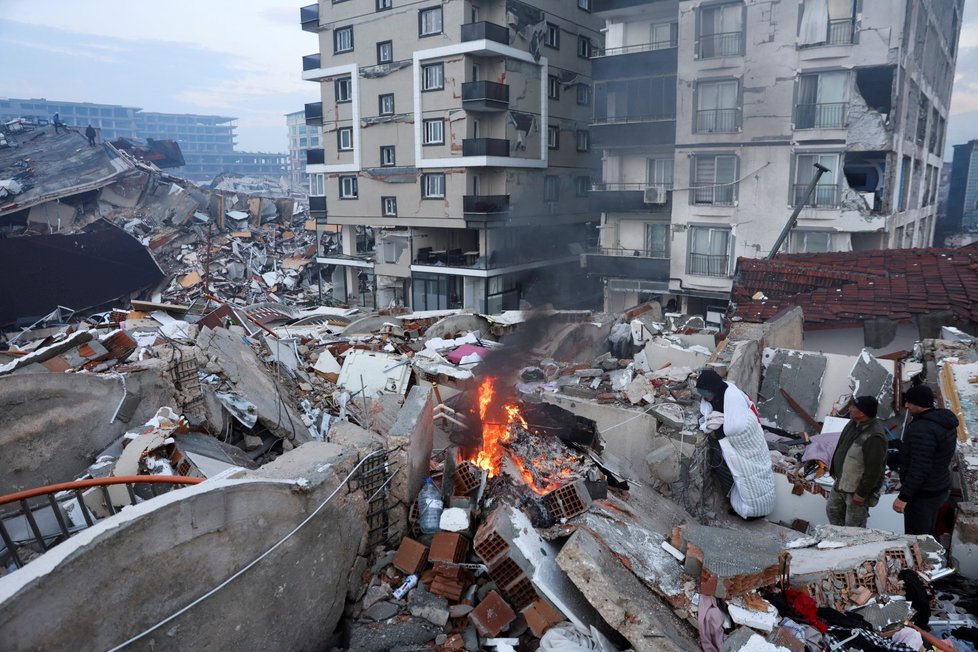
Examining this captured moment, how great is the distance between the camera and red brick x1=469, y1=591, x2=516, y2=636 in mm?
4488

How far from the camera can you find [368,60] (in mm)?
27312

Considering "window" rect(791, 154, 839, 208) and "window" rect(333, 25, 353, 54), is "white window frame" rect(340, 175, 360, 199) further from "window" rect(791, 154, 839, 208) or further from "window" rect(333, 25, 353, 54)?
"window" rect(791, 154, 839, 208)

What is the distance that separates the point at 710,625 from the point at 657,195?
18864 millimetres

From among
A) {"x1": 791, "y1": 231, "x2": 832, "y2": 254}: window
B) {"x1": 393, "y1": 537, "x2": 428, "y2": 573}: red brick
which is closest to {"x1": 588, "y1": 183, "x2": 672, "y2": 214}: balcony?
{"x1": 791, "y1": 231, "x2": 832, "y2": 254}: window

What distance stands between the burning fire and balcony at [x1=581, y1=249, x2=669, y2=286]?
14697 mm

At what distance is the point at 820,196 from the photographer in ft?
61.2

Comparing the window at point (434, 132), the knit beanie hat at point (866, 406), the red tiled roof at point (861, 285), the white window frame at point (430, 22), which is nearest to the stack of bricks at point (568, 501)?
the knit beanie hat at point (866, 406)

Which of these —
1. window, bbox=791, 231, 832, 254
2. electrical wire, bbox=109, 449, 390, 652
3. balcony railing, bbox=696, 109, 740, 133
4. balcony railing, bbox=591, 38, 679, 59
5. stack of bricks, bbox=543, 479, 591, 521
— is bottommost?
stack of bricks, bbox=543, 479, 591, 521

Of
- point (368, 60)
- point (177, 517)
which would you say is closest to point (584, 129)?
point (368, 60)

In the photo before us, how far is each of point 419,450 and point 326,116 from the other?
2656 centimetres

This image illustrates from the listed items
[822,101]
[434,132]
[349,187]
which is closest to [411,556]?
[822,101]

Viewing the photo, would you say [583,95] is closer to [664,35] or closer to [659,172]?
[664,35]

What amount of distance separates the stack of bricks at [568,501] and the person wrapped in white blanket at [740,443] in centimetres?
194

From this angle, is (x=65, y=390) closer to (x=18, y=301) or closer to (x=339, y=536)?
(x=339, y=536)
